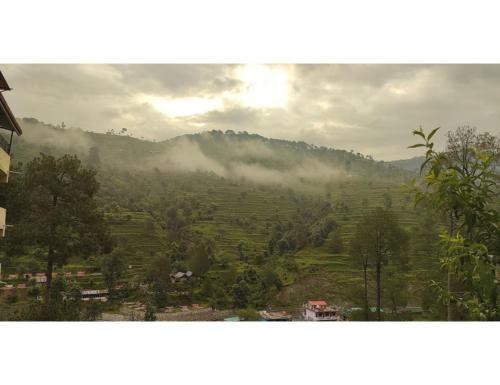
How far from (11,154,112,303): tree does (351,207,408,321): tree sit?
25.2 feet

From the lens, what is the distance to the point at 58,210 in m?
10.6

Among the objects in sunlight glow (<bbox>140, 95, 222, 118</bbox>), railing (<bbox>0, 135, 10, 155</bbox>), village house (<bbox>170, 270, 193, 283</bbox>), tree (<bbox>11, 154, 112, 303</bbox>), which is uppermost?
sunlight glow (<bbox>140, 95, 222, 118</bbox>)

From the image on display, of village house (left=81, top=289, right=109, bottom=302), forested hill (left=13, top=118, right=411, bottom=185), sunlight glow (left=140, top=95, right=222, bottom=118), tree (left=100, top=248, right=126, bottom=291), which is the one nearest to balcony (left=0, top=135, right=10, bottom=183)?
village house (left=81, top=289, right=109, bottom=302)

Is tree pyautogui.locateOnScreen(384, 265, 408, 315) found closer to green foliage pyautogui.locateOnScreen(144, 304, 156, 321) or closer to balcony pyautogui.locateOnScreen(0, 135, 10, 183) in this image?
green foliage pyautogui.locateOnScreen(144, 304, 156, 321)

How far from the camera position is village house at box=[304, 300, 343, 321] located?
40.3 feet

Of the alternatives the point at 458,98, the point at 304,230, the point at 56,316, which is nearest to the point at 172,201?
the point at 304,230

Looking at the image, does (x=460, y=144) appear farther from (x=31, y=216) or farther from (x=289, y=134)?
(x=31, y=216)

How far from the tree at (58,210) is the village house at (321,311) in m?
6.54

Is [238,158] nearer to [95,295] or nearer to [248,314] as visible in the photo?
[248,314]

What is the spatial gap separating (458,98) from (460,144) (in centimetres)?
277

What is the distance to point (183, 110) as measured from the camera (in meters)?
14.5

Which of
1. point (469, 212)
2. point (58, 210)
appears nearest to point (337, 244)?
point (58, 210)

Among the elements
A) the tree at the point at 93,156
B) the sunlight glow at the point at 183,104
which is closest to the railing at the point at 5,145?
the sunlight glow at the point at 183,104

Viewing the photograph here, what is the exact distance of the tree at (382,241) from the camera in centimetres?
Result: 1220
